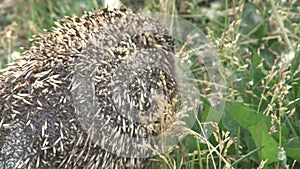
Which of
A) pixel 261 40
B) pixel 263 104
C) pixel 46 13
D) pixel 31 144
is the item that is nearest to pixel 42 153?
pixel 31 144

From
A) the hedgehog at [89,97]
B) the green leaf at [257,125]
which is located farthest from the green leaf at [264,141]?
the hedgehog at [89,97]

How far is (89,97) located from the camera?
3102mm

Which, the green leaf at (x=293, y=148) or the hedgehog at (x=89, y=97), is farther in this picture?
the green leaf at (x=293, y=148)

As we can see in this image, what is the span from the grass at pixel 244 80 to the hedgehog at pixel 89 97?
0.24 meters

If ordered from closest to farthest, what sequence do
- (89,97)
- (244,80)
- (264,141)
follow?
(89,97) < (264,141) < (244,80)

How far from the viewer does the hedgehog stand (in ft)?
9.86

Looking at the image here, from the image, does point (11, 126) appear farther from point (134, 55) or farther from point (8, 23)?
point (8, 23)

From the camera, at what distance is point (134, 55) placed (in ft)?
10.8

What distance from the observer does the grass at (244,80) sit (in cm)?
334

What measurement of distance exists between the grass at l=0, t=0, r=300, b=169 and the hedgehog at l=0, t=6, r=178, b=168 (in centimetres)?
24

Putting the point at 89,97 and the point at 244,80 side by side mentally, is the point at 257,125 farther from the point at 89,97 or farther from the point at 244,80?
the point at 89,97

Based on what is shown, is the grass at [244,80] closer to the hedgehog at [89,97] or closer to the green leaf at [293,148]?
the green leaf at [293,148]

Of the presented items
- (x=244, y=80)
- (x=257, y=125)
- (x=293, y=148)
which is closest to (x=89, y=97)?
(x=257, y=125)

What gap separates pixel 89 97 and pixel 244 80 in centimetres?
123
